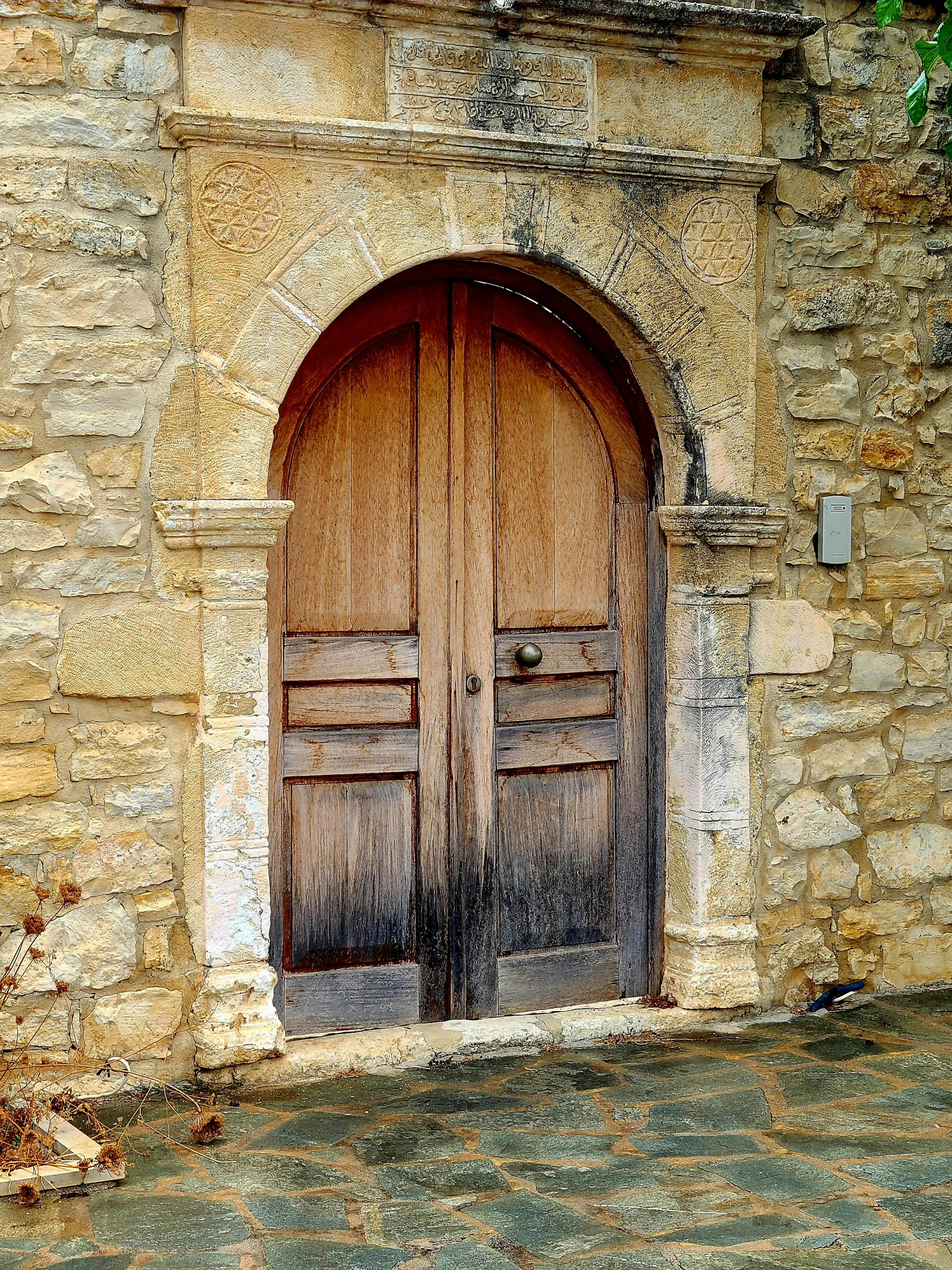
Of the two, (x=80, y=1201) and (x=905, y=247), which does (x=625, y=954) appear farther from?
(x=905, y=247)

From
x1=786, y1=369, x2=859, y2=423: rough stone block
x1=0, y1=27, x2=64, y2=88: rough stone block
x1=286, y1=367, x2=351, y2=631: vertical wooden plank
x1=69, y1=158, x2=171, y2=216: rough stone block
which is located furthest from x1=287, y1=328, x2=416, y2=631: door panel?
x1=786, y1=369, x2=859, y2=423: rough stone block

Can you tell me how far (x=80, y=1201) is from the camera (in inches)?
124

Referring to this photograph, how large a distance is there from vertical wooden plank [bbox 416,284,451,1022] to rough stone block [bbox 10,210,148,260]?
0.90 meters

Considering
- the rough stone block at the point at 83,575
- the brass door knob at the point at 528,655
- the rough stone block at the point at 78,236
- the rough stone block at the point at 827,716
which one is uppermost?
the rough stone block at the point at 78,236

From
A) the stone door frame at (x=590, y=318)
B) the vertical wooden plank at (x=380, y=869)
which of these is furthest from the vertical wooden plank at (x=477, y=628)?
the stone door frame at (x=590, y=318)

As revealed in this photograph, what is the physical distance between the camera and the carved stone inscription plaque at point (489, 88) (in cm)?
386

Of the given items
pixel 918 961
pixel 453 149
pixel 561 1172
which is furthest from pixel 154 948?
pixel 918 961

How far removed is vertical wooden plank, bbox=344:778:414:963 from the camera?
4.19 m

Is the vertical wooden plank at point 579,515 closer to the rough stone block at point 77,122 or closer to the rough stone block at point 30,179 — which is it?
the rough stone block at point 77,122

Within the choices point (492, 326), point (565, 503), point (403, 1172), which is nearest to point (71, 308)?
point (492, 326)

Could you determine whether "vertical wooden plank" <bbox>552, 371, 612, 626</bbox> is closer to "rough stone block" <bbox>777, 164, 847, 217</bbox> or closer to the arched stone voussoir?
the arched stone voussoir

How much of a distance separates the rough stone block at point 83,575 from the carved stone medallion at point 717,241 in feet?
6.06

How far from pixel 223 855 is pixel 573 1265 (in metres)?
1.44

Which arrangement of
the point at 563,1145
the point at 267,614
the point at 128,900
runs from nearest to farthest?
the point at 563,1145, the point at 128,900, the point at 267,614
